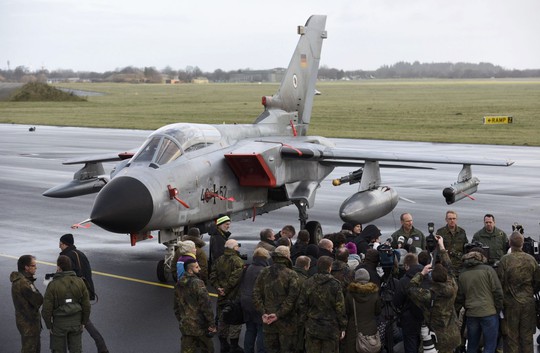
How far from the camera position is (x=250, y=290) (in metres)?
10.5

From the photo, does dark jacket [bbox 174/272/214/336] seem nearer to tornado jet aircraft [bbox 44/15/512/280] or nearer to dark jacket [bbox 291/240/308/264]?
dark jacket [bbox 291/240/308/264]

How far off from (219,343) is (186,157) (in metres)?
4.77

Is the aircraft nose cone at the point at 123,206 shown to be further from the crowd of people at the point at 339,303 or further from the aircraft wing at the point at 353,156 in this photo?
the aircraft wing at the point at 353,156

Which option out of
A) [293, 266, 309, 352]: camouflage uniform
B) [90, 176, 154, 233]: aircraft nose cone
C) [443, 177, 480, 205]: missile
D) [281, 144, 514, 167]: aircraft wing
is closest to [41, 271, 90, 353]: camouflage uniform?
[293, 266, 309, 352]: camouflage uniform

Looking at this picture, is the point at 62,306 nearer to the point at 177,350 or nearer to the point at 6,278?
the point at 177,350

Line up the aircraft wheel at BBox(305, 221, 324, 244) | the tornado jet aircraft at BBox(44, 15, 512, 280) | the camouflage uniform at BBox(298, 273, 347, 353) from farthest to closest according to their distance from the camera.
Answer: the aircraft wheel at BBox(305, 221, 324, 244) < the tornado jet aircraft at BBox(44, 15, 512, 280) < the camouflage uniform at BBox(298, 273, 347, 353)

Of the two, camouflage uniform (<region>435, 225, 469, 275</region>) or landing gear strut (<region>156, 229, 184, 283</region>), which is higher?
camouflage uniform (<region>435, 225, 469, 275</region>)

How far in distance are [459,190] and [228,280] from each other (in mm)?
8465

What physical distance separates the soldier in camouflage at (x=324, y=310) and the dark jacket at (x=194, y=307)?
1.17 metres

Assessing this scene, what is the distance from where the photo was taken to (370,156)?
17.9m

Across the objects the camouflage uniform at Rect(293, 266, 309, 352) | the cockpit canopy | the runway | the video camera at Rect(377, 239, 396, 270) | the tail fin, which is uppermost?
the tail fin

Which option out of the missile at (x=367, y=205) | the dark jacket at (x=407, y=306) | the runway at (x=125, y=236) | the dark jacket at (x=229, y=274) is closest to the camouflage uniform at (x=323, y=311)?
the dark jacket at (x=407, y=306)

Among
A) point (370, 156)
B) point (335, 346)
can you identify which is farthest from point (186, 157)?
point (335, 346)

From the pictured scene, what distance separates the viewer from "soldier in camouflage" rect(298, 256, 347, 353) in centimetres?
930
